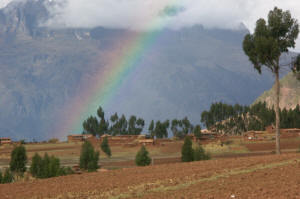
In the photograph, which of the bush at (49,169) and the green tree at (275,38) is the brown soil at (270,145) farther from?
the bush at (49,169)

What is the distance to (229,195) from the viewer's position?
1608 cm

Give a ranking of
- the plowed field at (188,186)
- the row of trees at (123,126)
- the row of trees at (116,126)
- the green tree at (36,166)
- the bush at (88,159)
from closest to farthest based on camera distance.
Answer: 1. the plowed field at (188,186)
2. the green tree at (36,166)
3. the bush at (88,159)
4. the row of trees at (123,126)
5. the row of trees at (116,126)

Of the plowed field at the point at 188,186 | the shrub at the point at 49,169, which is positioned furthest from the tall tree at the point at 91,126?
the plowed field at the point at 188,186

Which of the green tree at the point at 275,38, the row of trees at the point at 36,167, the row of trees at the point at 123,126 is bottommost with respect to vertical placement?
the row of trees at the point at 36,167

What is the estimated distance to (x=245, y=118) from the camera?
484 ft

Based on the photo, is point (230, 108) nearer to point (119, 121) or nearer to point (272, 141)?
point (119, 121)

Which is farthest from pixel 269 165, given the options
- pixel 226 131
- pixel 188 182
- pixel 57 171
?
pixel 226 131

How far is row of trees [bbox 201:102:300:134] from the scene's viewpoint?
123375mm

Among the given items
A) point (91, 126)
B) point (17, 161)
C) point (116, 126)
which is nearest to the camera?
point (17, 161)

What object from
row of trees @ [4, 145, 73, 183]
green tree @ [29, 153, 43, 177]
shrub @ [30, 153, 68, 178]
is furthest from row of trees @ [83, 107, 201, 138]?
shrub @ [30, 153, 68, 178]

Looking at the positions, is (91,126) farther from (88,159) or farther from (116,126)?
(88,159)

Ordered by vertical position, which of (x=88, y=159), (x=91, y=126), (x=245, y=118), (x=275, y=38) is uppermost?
(x=275, y=38)

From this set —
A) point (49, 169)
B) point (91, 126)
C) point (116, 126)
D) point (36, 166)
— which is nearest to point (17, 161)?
point (36, 166)

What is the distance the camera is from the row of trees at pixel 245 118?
12338 centimetres
